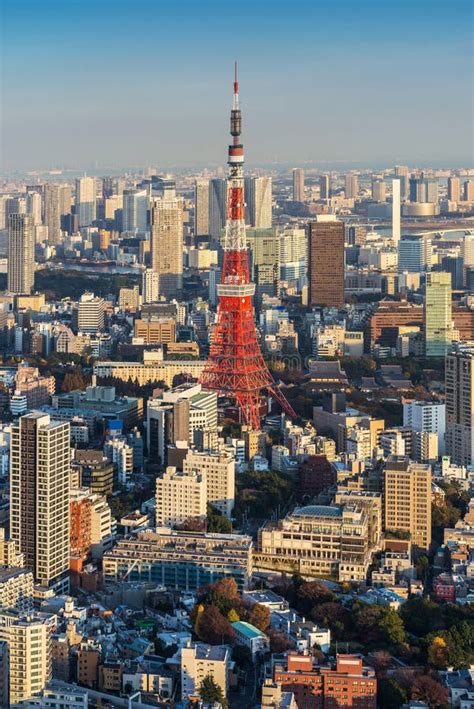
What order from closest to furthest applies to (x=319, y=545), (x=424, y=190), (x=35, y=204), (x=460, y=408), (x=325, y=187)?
(x=319, y=545) < (x=460, y=408) < (x=35, y=204) < (x=424, y=190) < (x=325, y=187)

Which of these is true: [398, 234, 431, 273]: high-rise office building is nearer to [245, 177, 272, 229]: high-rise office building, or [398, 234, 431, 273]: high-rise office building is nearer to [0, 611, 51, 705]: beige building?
[245, 177, 272, 229]: high-rise office building

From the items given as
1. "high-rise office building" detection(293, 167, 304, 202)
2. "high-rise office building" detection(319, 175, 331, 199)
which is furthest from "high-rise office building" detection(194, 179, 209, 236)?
"high-rise office building" detection(319, 175, 331, 199)

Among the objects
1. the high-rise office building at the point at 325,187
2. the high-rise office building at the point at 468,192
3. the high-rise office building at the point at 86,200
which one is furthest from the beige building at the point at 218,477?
the high-rise office building at the point at 468,192

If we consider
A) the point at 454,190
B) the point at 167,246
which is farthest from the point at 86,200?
the point at 167,246

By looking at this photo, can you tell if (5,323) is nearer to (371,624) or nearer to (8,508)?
(8,508)

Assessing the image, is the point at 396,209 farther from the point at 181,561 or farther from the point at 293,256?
the point at 181,561
